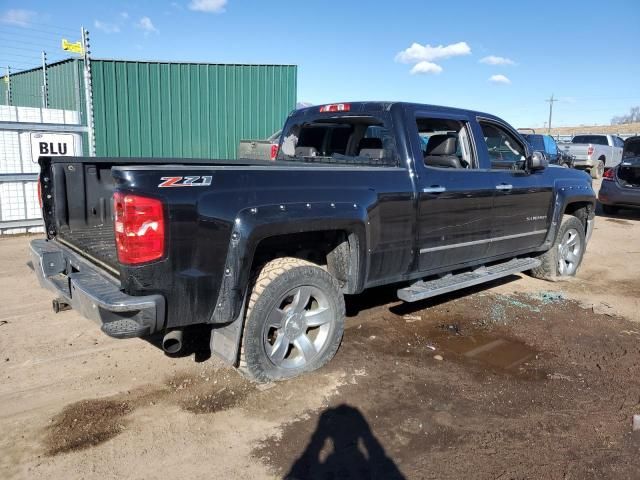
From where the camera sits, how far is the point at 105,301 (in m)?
2.94

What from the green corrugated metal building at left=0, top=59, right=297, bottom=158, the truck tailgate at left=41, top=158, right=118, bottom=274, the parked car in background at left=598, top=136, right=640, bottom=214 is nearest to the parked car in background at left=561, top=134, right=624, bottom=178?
the parked car in background at left=598, top=136, right=640, bottom=214

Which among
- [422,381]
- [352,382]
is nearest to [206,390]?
[352,382]

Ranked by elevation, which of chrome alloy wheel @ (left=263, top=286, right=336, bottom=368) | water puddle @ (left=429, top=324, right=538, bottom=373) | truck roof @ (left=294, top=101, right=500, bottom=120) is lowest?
water puddle @ (left=429, top=324, right=538, bottom=373)

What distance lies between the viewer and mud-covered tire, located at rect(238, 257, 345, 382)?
11.5 feet

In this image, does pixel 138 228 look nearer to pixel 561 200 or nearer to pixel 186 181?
pixel 186 181

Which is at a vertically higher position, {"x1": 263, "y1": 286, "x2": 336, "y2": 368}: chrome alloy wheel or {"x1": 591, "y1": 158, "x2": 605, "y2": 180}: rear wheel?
{"x1": 591, "y1": 158, "x2": 605, "y2": 180}: rear wheel

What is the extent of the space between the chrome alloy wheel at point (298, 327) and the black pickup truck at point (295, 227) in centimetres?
1

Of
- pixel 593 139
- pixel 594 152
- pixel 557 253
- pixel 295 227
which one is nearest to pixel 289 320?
pixel 295 227

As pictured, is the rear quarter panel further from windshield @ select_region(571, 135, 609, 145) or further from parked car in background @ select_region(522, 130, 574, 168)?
windshield @ select_region(571, 135, 609, 145)

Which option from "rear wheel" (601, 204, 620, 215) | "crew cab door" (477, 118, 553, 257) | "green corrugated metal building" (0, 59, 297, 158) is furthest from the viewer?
"rear wheel" (601, 204, 620, 215)

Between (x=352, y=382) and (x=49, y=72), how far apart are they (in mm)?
13728

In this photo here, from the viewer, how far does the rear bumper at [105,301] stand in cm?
294

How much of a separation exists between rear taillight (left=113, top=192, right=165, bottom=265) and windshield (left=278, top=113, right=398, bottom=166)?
84.4 inches

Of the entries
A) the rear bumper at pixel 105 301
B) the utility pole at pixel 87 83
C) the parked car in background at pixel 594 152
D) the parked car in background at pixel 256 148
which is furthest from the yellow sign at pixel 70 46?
the parked car in background at pixel 594 152
